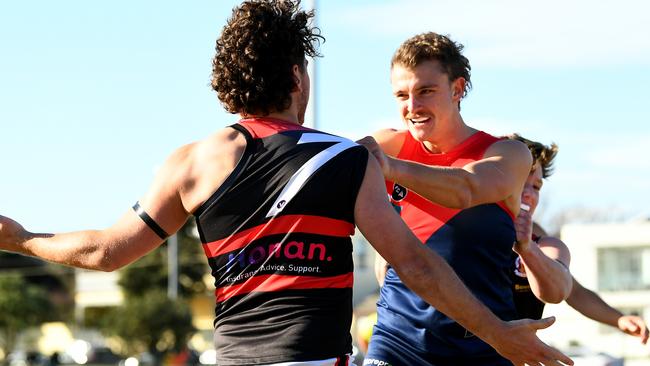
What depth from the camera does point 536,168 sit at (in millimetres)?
6969

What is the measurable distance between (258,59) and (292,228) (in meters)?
0.69

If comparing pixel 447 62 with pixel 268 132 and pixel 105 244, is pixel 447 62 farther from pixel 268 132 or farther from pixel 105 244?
pixel 105 244

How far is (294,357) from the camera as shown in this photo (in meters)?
4.34

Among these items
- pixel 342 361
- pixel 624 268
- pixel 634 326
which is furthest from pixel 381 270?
pixel 624 268

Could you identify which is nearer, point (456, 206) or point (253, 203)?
point (253, 203)

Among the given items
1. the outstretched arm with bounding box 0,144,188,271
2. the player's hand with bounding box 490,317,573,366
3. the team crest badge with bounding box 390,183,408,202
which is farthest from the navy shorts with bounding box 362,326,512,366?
the outstretched arm with bounding box 0,144,188,271

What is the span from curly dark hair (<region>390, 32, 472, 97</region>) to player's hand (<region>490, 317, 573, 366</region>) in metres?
2.08

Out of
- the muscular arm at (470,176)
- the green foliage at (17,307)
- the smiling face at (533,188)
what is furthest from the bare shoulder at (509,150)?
the green foliage at (17,307)

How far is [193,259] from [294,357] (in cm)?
7519

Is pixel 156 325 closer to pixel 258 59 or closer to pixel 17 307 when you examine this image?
pixel 17 307

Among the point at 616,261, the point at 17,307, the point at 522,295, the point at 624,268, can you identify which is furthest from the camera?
the point at 616,261

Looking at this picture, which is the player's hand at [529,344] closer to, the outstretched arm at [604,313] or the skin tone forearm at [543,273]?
the skin tone forearm at [543,273]

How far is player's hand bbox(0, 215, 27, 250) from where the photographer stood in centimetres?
483

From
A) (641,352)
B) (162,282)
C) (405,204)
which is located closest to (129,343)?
(162,282)
